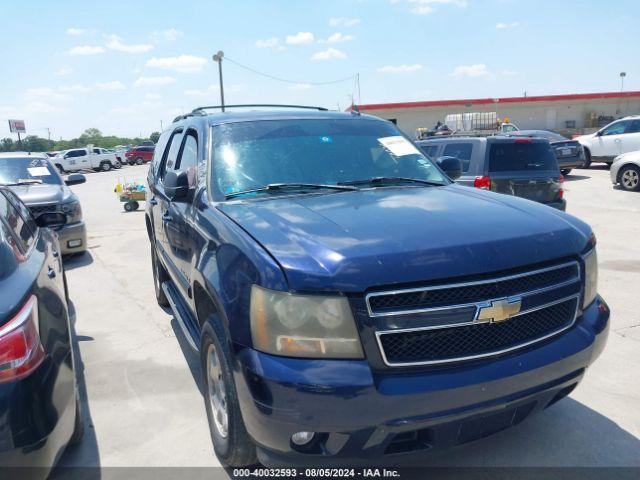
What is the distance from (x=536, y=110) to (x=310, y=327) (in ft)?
139

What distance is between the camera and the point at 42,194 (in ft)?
25.5

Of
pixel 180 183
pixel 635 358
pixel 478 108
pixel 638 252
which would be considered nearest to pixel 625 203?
pixel 638 252

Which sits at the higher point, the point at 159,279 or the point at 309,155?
the point at 309,155

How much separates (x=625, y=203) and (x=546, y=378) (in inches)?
437

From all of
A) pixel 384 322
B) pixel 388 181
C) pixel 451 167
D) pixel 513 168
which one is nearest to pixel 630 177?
pixel 513 168

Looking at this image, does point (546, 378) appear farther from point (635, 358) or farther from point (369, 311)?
point (635, 358)

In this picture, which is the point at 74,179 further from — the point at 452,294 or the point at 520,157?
the point at 452,294

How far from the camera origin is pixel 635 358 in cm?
395

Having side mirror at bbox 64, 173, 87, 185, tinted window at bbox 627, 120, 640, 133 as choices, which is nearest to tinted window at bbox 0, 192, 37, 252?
side mirror at bbox 64, 173, 87, 185

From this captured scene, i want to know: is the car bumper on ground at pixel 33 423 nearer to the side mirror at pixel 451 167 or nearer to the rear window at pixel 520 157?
the side mirror at pixel 451 167

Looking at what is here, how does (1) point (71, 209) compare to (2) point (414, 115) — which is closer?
(1) point (71, 209)

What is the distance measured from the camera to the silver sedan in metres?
13.0

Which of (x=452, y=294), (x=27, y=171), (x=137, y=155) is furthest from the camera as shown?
(x=137, y=155)

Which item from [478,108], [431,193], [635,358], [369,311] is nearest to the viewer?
[369,311]
